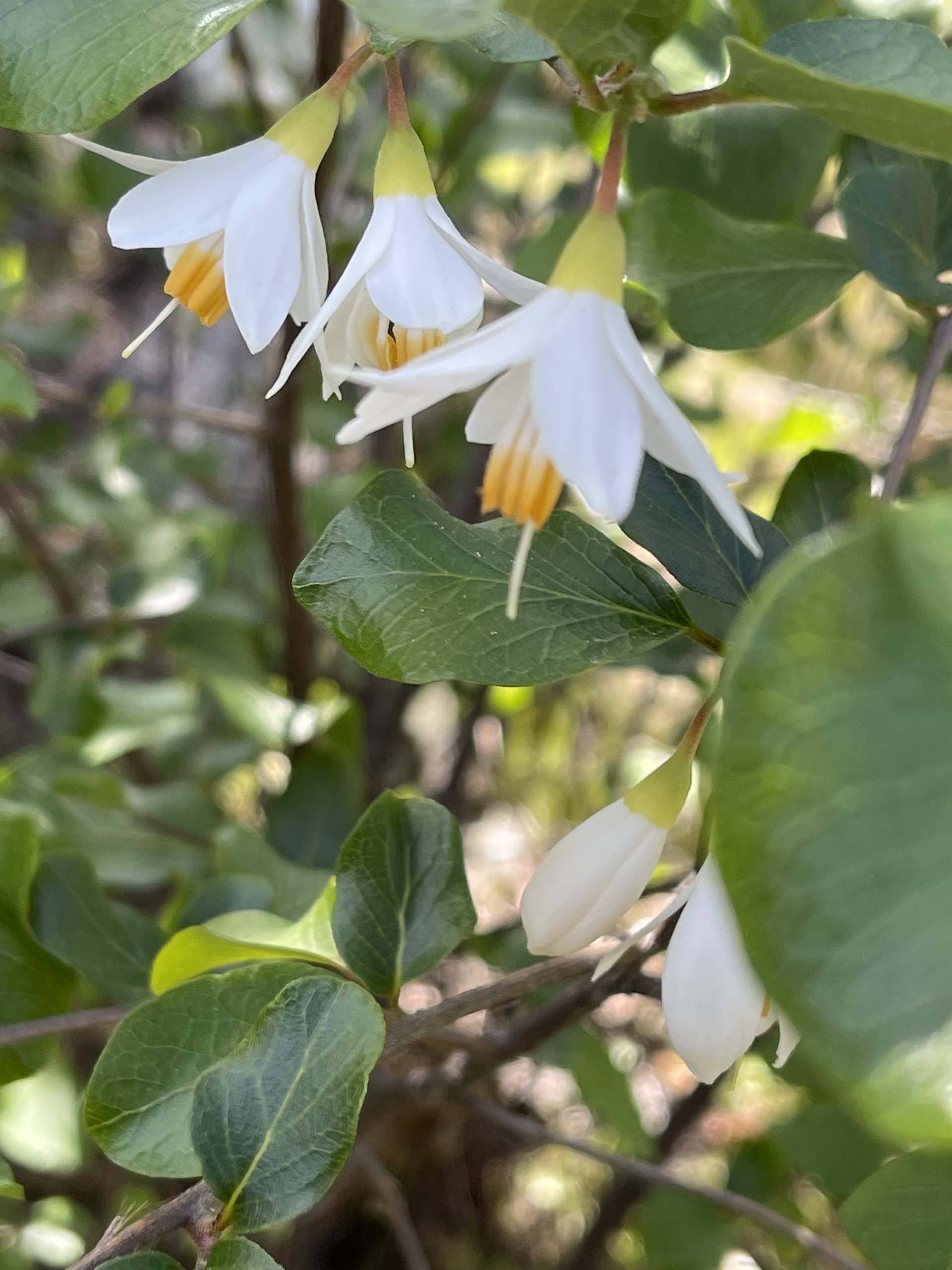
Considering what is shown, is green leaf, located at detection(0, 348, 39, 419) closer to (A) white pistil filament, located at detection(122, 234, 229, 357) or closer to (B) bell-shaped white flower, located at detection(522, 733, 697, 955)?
(A) white pistil filament, located at detection(122, 234, 229, 357)

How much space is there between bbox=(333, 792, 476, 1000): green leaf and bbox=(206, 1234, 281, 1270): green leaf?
0.09 m

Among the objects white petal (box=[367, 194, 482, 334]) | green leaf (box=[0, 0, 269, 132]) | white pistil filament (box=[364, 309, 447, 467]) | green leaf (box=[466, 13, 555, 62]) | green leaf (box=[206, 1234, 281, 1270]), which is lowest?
green leaf (box=[206, 1234, 281, 1270])

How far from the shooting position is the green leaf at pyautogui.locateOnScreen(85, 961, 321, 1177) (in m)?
0.30

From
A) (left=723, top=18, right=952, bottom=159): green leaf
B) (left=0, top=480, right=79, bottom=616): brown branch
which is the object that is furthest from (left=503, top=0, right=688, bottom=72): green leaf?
(left=0, top=480, right=79, bottom=616): brown branch

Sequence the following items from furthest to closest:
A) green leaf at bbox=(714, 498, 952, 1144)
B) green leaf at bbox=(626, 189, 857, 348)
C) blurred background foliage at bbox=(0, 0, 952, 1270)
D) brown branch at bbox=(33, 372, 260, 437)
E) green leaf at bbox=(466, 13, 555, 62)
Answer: brown branch at bbox=(33, 372, 260, 437) < blurred background foliage at bbox=(0, 0, 952, 1270) < green leaf at bbox=(626, 189, 857, 348) < green leaf at bbox=(466, 13, 555, 62) < green leaf at bbox=(714, 498, 952, 1144)

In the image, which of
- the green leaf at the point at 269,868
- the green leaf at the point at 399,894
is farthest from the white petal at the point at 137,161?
the green leaf at the point at 269,868

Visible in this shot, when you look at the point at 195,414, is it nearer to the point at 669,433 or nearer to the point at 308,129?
the point at 308,129

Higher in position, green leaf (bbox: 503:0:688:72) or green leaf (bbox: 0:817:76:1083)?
green leaf (bbox: 503:0:688:72)

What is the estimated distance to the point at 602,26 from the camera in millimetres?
227

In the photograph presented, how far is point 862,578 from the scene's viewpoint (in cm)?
18

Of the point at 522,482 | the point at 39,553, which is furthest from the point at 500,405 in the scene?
the point at 39,553

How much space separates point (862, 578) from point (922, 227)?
244mm

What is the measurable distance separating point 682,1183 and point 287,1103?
30 centimetres

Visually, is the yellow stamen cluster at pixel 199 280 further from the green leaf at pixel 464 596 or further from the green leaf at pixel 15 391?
the green leaf at pixel 15 391
